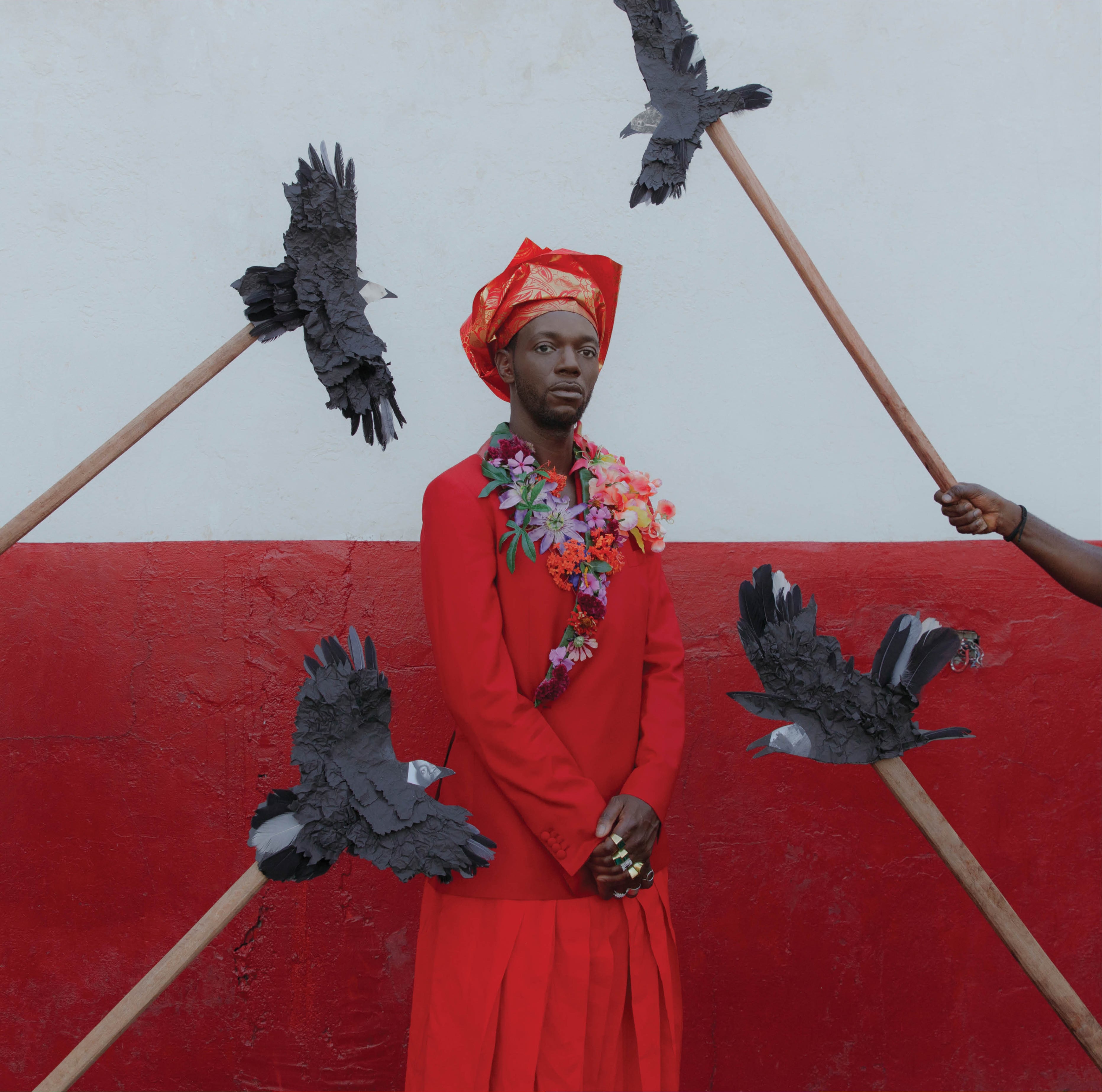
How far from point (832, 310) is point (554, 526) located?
0.85m

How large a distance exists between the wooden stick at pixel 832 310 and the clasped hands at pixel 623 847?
1.04m

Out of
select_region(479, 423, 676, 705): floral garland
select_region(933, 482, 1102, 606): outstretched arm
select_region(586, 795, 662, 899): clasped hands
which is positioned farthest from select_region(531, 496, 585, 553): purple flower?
select_region(933, 482, 1102, 606): outstretched arm

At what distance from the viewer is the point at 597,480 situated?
2.45 metres

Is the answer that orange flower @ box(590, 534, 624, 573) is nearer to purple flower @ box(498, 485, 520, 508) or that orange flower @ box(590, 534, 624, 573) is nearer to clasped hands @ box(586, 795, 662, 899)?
purple flower @ box(498, 485, 520, 508)

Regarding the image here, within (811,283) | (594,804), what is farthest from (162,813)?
(811,283)

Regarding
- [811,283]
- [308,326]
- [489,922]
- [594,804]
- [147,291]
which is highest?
[147,291]

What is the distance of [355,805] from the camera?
2105 millimetres

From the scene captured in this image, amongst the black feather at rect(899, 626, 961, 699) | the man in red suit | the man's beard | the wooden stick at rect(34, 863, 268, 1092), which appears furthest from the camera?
the man's beard

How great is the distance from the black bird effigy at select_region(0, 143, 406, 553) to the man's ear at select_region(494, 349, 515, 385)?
0.28m

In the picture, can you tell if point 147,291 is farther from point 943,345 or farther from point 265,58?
point 943,345

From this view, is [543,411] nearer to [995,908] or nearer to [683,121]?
[683,121]

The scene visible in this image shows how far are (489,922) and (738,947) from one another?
4.57 feet

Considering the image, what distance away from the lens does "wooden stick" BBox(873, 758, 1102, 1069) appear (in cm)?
208

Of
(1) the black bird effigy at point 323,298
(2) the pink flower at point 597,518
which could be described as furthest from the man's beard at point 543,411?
(1) the black bird effigy at point 323,298
